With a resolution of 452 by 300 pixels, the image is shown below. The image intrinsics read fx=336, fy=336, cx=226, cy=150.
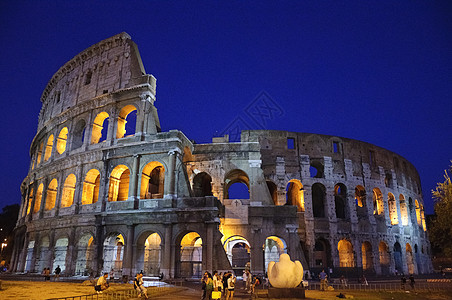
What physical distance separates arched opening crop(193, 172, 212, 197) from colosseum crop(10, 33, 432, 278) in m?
0.13

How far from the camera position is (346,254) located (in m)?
27.5

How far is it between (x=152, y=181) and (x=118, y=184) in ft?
12.8

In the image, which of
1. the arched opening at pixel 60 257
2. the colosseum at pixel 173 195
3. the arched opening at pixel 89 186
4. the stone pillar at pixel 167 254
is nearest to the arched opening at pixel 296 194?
the colosseum at pixel 173 195

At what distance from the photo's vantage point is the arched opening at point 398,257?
2970 cm

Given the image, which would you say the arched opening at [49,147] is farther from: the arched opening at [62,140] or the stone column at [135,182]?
the stone column at [135,182]

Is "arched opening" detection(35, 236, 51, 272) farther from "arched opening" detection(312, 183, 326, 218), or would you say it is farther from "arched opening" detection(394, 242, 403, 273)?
"arched opening" detection(394, 242, 403, 273)

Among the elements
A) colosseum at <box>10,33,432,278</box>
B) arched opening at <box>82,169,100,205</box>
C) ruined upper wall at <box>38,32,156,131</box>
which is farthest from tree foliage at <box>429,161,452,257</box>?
arched opening at <box>82,169,100,205</box>

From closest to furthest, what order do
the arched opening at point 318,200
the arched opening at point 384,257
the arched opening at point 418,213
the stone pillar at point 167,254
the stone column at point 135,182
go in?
1. the stone pillar at point 167,254
2. the stone column at point 135,182
3. the arched opening at point 384,257
4. the arched opening at point 318,200
5. the arched opening at point 418,213

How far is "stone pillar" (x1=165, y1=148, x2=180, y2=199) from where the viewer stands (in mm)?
20250

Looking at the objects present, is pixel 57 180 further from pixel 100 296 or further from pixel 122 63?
pixel 100 296

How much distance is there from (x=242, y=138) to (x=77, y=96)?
13.5 metres

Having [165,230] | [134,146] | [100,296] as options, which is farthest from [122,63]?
[100,296]

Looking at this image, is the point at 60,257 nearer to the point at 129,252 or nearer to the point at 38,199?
the point at 38,199

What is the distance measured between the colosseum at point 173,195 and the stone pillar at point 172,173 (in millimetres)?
64
